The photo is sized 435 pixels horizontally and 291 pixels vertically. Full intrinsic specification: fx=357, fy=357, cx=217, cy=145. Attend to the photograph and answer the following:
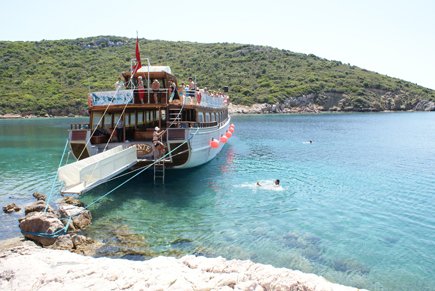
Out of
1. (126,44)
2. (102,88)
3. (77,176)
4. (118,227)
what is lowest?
(118,227)

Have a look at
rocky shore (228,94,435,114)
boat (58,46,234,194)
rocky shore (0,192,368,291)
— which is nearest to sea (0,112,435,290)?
boat (58,46,234,194)

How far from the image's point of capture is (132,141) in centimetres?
2105

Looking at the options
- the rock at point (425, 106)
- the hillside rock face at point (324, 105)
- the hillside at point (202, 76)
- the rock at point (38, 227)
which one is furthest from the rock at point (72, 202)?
the rock at point (425, 106)

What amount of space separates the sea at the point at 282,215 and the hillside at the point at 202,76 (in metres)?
84.0

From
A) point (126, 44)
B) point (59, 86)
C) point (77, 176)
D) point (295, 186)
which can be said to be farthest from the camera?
point (126, 44)

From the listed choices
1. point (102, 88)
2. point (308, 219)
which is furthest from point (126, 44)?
point (308, 219)

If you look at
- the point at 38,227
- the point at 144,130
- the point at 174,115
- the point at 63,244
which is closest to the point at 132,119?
the point at 144,130

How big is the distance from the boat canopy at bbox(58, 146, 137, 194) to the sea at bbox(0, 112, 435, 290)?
57.4 inches

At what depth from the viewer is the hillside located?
105375 millimetres

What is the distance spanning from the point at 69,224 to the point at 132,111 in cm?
996

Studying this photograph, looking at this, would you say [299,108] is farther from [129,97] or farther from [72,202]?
[72,202]

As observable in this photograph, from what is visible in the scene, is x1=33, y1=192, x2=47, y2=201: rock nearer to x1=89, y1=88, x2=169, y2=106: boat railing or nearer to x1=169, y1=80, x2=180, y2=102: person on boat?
x1=89, y1=88, x2=169, y2=106: boat railing

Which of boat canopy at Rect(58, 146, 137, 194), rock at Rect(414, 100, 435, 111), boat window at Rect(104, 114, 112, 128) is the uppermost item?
rock at Rect(414, 100, 435, 111)

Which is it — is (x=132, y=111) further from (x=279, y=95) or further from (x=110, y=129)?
(x=279, y=95)
